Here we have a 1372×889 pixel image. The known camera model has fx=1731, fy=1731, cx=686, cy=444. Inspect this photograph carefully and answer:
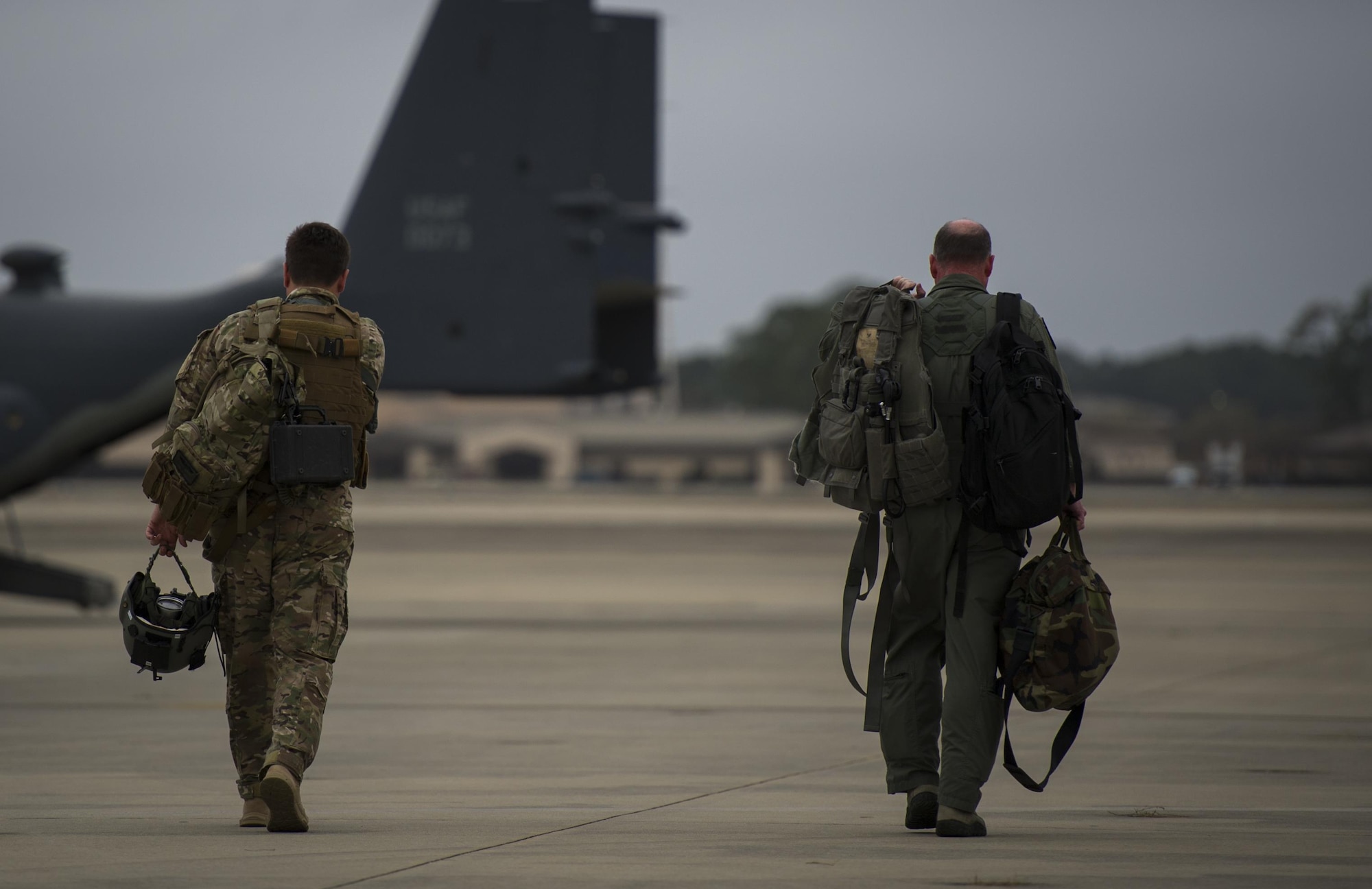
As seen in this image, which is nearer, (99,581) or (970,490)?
(970,490)

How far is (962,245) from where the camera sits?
570cm

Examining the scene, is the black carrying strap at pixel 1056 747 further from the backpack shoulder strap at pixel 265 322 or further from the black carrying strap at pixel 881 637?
the backpack shoulder strap at pixel 265 322

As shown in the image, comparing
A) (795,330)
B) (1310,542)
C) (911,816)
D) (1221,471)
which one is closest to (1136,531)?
(1310,542)

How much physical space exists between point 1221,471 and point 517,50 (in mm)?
81978

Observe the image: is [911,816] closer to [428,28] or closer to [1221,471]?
[428,28]

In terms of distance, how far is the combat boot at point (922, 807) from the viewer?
212 inches

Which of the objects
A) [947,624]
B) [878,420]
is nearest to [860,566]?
[947,624]

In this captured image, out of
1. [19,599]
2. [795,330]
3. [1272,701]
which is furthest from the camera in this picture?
[795,330]

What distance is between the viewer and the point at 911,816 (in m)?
5.39

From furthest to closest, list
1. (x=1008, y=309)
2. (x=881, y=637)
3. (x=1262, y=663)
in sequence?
1. (x=1262, y=663)
2. (x=881, y=637)
3. (x=1008, y=309)

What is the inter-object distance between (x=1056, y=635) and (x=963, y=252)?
1.31m

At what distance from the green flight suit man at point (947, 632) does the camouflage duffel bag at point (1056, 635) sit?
0.28 feet

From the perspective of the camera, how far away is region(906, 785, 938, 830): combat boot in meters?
5.38

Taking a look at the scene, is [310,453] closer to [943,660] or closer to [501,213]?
[943,660]
